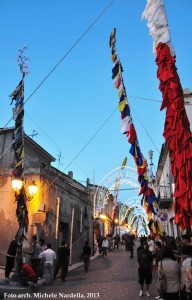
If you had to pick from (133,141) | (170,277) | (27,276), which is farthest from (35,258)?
(170,277)

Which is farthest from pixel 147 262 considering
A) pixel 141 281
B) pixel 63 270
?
pixel 63 270

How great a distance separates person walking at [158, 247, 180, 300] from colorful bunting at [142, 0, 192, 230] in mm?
844

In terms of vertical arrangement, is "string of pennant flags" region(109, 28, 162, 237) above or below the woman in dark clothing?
above

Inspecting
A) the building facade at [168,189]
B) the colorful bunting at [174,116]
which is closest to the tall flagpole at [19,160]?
the colorful bunting at [174,116]

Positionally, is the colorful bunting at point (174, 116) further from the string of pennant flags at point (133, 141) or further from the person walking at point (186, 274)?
the string of pennant flags at point (133, 141)

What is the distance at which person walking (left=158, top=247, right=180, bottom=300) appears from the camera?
5996 mm

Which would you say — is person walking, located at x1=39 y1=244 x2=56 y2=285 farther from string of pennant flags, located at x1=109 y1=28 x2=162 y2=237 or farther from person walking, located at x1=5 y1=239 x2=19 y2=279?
string of pennant flags, located at x1=109 y1=28 x2=162 y2=237

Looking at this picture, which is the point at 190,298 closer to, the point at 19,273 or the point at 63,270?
the point at 19,273

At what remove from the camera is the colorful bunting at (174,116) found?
19.1ft

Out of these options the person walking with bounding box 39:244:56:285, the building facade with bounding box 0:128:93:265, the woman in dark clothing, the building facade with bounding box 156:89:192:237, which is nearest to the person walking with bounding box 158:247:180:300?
the woman in dark clothing

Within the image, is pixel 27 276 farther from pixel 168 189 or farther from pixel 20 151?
pixel 168 189

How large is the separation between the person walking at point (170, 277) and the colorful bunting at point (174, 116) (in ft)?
2.77

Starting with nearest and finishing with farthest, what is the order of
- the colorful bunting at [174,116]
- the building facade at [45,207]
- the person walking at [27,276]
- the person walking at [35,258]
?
the colorful bunting at [174,116]
the person walking at [27,276]
the person walking at [35,258]
the building facade at [45,207]

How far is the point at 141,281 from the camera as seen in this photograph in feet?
31.3
